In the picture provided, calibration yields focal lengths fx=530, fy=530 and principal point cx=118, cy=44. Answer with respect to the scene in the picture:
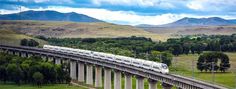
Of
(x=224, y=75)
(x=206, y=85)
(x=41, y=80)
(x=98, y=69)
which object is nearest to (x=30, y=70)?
(x=41, y=80)

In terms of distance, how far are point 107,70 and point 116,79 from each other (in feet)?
31.8

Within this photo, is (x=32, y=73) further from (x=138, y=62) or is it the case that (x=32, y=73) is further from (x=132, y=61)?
(x=138, y=62)

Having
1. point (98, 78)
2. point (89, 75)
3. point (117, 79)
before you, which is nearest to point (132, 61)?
point (117, 79)

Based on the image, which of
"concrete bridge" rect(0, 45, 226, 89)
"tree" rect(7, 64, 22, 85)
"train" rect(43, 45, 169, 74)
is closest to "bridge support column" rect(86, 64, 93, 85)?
"concrete bridge" rect(0, 45, 226, 89)

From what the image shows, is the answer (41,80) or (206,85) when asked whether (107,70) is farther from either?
(206,85)

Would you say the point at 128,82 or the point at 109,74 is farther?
the point at 109,74

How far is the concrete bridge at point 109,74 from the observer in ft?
311

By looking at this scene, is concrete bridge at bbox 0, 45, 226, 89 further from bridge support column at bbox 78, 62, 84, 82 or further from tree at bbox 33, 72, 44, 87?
tree at bbox 33, 72, 44, 87

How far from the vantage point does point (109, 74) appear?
137m

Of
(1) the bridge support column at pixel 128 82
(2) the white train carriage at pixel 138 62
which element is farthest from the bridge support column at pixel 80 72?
(1) the bridge support column at pixel 128 82

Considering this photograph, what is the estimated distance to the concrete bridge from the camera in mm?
94812

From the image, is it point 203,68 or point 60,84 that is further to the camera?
point 203,68

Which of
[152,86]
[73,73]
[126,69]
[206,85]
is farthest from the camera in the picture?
[73,73]

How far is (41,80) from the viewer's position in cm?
14138
